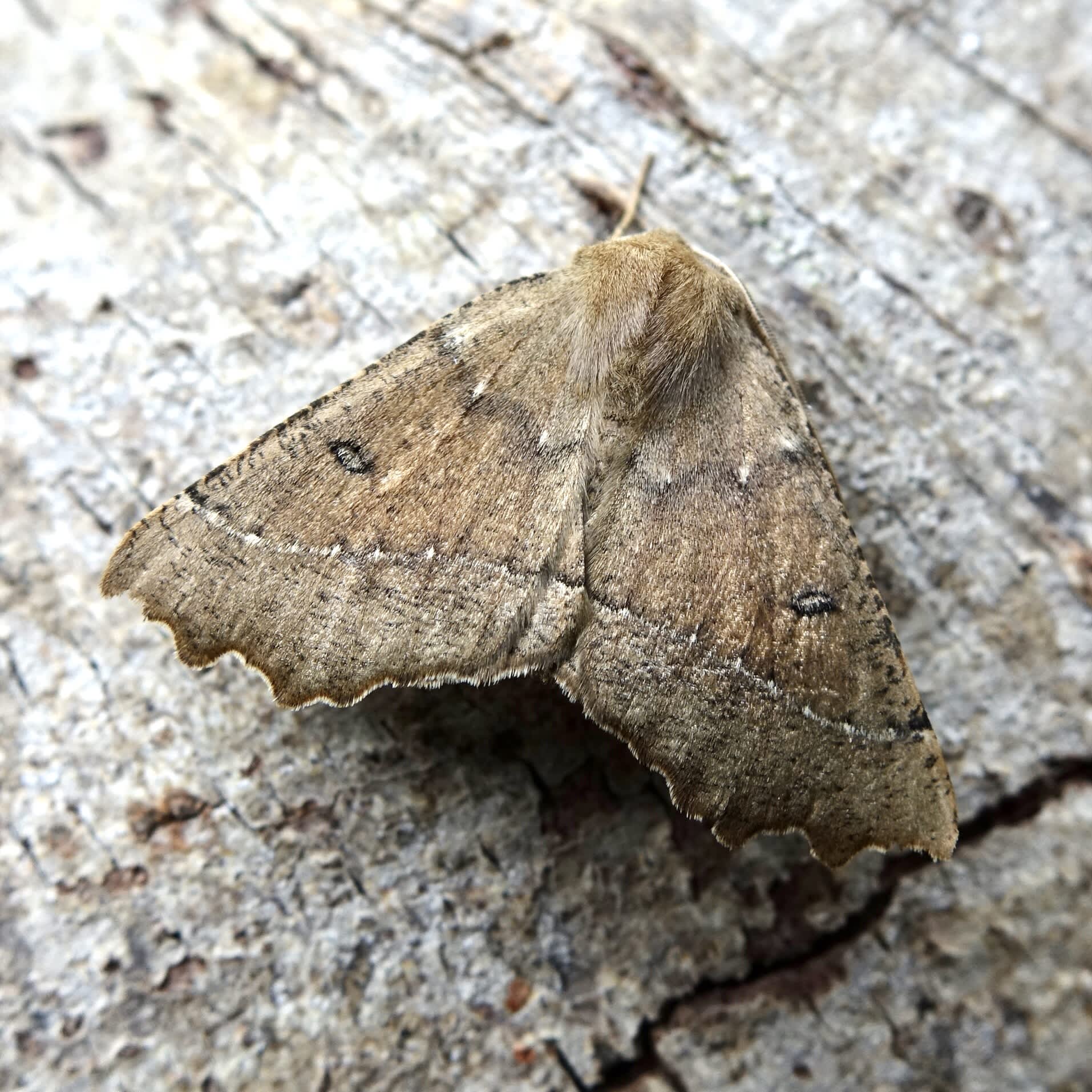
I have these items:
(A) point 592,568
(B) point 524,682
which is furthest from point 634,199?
(B) point 524,682

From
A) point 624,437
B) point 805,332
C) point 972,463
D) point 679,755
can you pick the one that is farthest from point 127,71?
point 972,463

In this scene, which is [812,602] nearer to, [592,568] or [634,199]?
[592,568]

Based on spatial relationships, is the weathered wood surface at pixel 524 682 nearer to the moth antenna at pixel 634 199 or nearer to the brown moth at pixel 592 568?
the moth antenna at pixel 634 199

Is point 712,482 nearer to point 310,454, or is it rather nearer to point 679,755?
point 679,755

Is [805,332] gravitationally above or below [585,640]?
above

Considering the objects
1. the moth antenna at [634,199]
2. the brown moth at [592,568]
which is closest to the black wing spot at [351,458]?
the brown moth at [592,568]

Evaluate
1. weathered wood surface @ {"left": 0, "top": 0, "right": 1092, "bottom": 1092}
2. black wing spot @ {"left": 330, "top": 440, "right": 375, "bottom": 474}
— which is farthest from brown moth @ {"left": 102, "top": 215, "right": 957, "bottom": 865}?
weathered wood surface @ {"left": 0, "top": 0, "right": 1092, "bottom": 1092}
